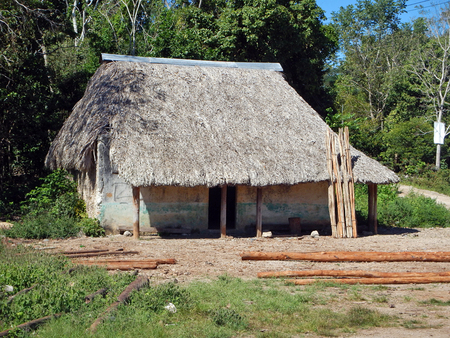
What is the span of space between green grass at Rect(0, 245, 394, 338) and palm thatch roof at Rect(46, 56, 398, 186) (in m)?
4.21

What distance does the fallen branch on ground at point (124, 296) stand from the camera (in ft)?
17.0

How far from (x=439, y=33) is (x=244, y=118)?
18.7m

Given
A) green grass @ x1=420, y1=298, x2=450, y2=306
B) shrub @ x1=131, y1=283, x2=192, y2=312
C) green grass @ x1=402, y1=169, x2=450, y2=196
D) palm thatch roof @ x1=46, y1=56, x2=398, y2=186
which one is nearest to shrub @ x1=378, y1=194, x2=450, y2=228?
palm thatch roof @ x1=46, y1=56, x2=398, y2=186

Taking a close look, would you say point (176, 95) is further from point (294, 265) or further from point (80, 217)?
point (294, 265)

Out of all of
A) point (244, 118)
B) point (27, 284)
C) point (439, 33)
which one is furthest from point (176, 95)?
point (439, 33)

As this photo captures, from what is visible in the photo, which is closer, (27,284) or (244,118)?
(27,284)

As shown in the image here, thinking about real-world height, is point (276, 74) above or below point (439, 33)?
below

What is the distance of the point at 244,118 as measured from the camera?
13.2m

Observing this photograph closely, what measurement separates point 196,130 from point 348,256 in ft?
16.0

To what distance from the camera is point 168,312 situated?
5.90 metres

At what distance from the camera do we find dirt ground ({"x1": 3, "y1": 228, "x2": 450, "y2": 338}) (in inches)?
248

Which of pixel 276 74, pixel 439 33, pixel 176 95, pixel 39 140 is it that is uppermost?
pixel 439 33

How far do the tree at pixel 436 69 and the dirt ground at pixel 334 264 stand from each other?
13651 millimetres

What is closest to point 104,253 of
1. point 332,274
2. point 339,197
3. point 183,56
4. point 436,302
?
point 332,274
